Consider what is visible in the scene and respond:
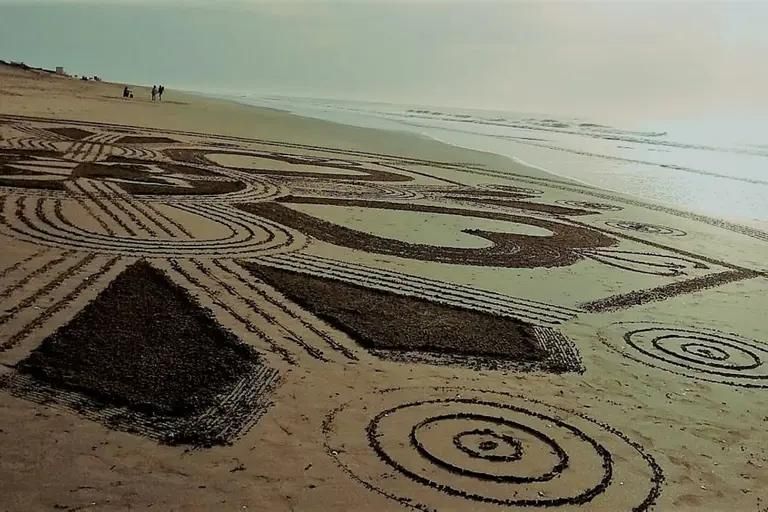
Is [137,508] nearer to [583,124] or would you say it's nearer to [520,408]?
[520,408]

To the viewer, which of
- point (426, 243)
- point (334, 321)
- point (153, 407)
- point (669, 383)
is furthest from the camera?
point (426, 243)

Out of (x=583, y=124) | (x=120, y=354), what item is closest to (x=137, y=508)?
(x=120, y=354)

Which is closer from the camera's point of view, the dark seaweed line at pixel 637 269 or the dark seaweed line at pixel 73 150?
the dark seaweed line at pixel 637 269

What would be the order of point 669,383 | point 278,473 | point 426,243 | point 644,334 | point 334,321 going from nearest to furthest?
point 278,473 < point 669,383 < point 334,321 < point 644,334 < point 426,243

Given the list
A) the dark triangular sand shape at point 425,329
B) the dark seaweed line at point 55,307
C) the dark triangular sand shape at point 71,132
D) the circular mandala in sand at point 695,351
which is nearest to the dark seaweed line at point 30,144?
the dark triangular sand shape at point 71,132

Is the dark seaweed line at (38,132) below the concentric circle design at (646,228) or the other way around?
below

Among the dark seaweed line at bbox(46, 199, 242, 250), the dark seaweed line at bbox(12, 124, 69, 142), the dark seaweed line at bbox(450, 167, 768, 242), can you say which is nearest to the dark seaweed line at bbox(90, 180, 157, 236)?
the dark seaweed line at bbox(46, 199, 242, 250)

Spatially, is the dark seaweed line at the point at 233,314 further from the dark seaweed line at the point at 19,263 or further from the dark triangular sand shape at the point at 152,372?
the dark seaweed line at the point at 19,263
